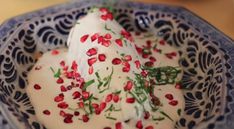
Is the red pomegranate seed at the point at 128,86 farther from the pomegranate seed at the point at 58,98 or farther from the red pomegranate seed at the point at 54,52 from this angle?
the red pomegranate seed at the point at 54,52

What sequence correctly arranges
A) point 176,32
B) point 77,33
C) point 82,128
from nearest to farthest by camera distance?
point 82,128, point 77,33, point 176,32

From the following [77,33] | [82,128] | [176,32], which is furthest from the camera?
[176,32]

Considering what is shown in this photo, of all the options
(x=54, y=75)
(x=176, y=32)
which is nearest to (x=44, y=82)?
(x=54, y=75)

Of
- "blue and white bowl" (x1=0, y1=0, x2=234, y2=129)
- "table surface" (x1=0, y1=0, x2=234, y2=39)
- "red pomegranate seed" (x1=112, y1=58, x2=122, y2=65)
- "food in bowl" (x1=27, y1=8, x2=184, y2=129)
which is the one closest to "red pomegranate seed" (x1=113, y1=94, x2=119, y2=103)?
"food in bowl" (x1=27, y1=8, x2=184, y2=129)

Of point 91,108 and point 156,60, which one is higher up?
point 156,60

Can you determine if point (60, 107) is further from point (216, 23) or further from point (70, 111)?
point (216, 23)

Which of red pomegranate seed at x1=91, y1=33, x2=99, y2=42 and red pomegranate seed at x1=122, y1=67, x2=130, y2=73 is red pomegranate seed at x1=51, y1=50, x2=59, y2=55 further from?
red pomegranate seed at x1=122, y1=67, x2=130, y2=73

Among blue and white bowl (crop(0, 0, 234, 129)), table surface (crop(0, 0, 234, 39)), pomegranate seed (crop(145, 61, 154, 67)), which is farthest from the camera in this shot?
table surface (crop(0, 0, 234, 39))
